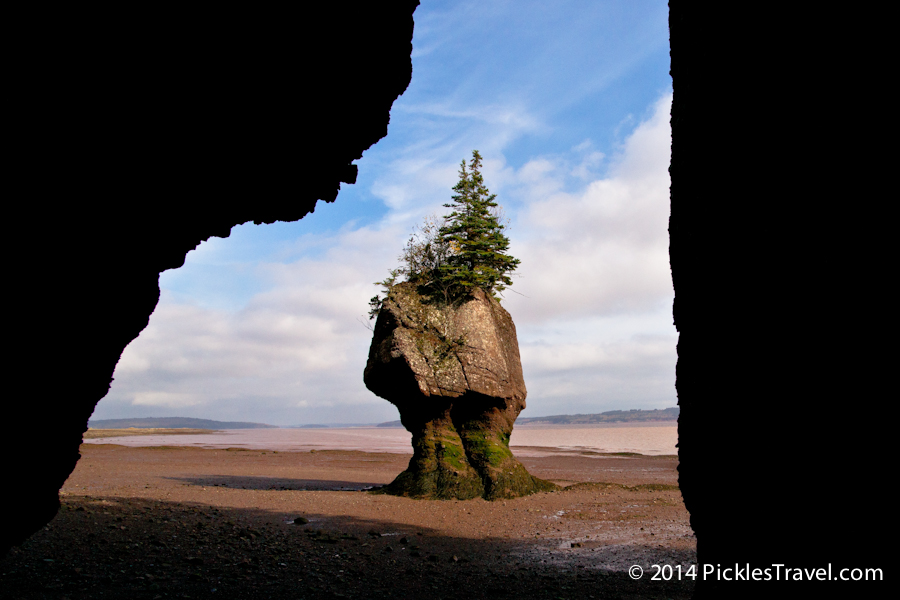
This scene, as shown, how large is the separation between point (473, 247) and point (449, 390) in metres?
5.24

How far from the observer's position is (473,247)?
63.4 ft

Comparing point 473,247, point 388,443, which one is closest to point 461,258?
point 473,247

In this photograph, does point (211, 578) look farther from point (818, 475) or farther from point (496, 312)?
point (496, 312)

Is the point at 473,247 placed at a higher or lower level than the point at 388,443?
higher

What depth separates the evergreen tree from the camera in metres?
18.8

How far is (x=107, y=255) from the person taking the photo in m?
4.54

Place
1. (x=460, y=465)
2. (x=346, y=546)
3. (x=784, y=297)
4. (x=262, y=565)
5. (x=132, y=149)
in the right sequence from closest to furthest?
(x=784, y=297) < (x=132, y=149) < (x=262, y=565) < (x=346, y=546) < (x=460, y=465)

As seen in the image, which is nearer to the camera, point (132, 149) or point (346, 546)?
point (132, 149)

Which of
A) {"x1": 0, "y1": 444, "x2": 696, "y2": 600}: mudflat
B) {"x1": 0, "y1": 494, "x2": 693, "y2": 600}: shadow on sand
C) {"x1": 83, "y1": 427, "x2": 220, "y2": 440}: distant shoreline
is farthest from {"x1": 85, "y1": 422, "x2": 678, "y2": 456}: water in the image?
{"x1": 0, "y1": 494, "x2": 693, "y2": 600}: shadow on sand

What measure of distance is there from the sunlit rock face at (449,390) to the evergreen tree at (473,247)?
714 mm

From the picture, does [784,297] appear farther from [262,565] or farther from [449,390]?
[449,390]

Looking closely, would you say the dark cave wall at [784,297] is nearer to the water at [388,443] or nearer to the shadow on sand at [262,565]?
the shadow on sand at [262,565]

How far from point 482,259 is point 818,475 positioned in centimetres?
1677

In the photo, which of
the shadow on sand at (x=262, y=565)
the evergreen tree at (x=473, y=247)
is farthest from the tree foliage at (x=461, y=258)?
the shadow on sand at (x=262, y=565)
